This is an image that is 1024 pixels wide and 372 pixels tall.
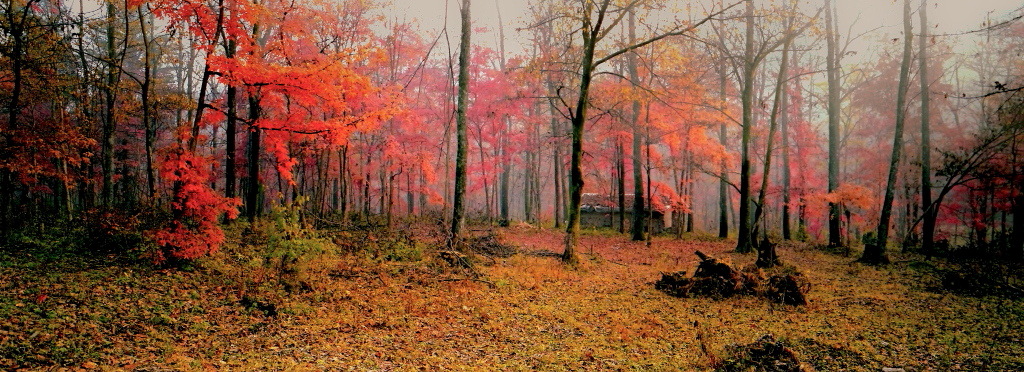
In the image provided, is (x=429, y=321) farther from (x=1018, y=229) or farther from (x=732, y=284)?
(x=1018, y=229)

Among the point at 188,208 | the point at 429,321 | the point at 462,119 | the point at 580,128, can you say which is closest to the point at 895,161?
the point at 580,128

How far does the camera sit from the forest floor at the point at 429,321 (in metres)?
4.82

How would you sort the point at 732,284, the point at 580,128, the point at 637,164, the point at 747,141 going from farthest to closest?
the point at 637,164 → the point at 747,141 → the point at 580,128 → the point at 732,284

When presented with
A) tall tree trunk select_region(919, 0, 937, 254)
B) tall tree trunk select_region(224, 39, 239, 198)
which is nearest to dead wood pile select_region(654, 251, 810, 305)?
tall tree trunk select_region(224, 39, 239, 198)

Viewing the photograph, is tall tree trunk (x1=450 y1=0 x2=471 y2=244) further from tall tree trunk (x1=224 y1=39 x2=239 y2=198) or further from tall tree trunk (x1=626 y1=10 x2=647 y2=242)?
tall tree trunk (x1=626 y1=10 x2=647 y2=242)

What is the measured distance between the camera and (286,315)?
6.08 metres

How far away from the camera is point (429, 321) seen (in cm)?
A: 632

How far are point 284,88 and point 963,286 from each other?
14262 mm

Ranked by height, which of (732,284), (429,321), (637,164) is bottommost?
(429,321)

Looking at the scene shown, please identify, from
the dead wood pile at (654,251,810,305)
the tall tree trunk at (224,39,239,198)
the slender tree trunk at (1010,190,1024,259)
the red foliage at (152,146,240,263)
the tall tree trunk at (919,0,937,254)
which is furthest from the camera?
the tall tree trunk at (919,0,937,254)

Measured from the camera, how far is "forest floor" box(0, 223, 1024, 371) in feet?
15.8

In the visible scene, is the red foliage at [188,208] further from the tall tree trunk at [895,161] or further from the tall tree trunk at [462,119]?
the tall tree trunk at [895,161]

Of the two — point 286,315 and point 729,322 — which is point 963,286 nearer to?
point 729,322

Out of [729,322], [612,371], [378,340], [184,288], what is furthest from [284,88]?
[729,322]
